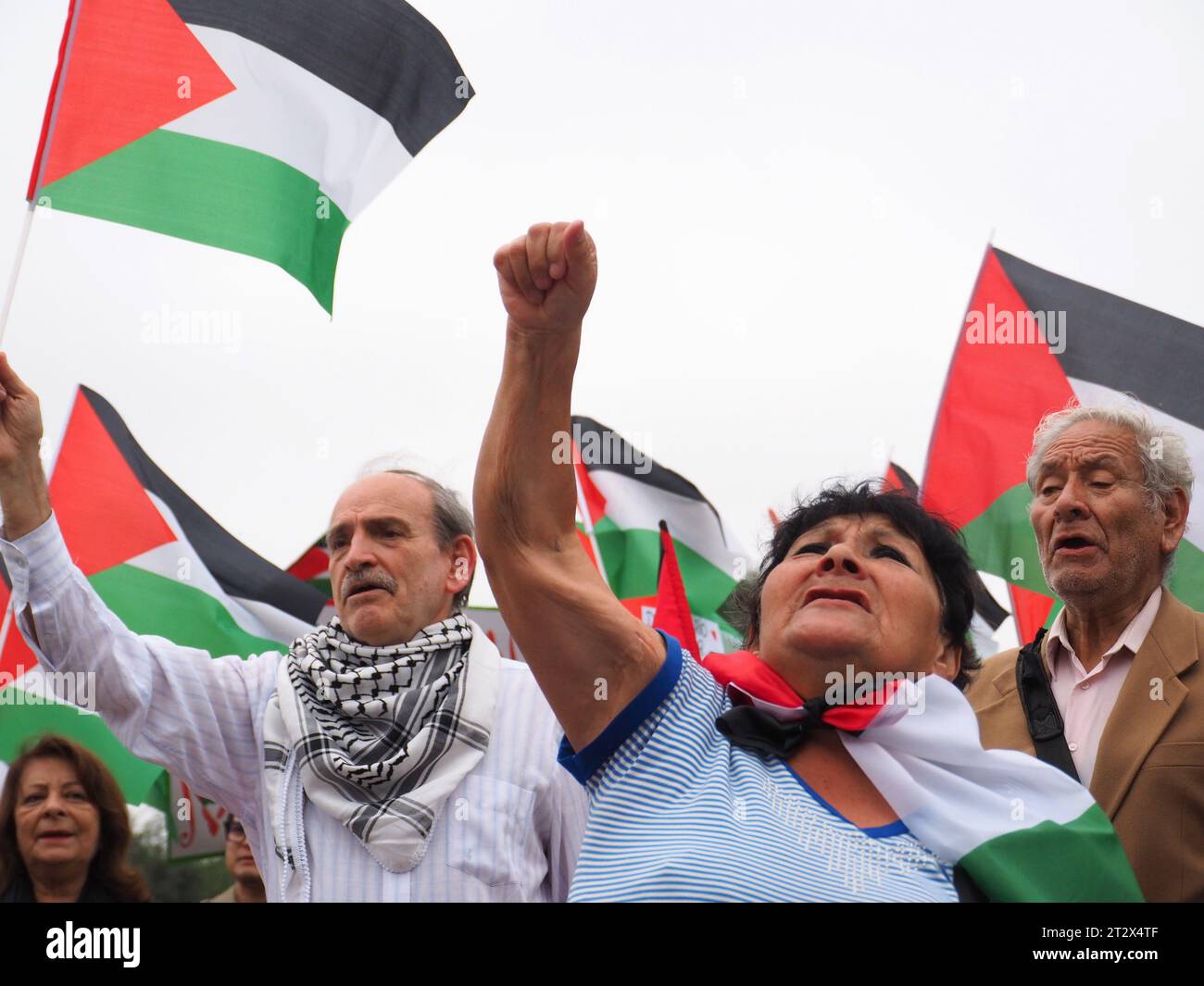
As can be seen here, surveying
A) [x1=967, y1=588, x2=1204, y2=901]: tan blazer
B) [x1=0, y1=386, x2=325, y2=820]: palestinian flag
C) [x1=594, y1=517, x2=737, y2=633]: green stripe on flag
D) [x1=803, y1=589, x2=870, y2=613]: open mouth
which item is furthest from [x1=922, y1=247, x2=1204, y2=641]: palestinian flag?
[x1=803, y1=589, x2=870, y2=613]: open mouth

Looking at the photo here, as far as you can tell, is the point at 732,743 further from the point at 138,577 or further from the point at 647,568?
the point at 647,568

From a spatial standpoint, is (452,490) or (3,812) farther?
(3,812)

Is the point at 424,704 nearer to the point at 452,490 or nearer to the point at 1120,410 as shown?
the point at 452,490

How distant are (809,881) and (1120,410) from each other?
2.14 metres

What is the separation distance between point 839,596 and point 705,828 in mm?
659

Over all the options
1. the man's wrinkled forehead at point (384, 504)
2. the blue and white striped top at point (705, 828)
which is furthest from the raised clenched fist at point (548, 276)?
the man's wrinkled forehead at point (384, 504)

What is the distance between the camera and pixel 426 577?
11.5 feet

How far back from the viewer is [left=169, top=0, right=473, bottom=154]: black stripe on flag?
4.60 m

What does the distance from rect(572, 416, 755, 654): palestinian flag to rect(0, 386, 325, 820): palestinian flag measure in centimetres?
189

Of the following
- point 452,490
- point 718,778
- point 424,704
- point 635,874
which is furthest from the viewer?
point 452,490

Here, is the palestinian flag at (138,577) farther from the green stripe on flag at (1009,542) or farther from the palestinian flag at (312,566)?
the green stripe on flag at (1009,542)

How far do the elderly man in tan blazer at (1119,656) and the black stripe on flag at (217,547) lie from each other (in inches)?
125

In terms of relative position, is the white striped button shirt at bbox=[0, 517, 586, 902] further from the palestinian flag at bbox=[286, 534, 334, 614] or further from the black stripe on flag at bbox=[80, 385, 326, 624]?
the palestinian flag at bbox=[286, 534, 334, 614]
